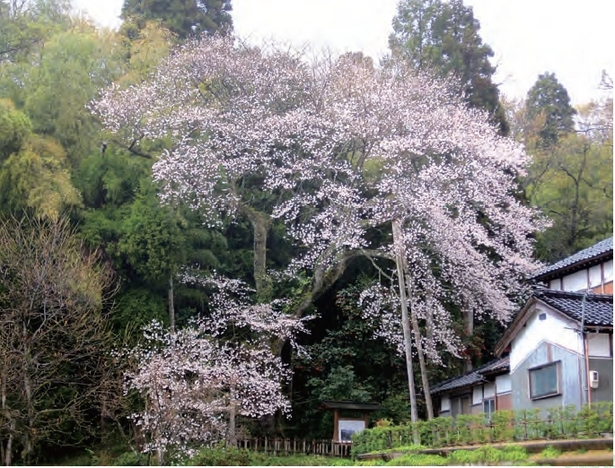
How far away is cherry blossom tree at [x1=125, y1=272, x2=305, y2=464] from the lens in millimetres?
14180

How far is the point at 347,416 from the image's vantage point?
54.3ft


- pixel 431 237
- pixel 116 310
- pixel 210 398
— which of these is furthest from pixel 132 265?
pixel 431 237

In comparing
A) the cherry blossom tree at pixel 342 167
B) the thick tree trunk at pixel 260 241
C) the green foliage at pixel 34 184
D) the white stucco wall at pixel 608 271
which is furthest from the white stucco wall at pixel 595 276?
the green foliage at pixel 34 184

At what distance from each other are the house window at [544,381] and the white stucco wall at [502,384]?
2.59 m

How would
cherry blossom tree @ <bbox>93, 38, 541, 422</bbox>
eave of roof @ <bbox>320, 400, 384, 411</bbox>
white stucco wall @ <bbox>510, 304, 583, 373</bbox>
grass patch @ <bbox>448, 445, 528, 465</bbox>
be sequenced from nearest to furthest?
grass patch @ <bbox>448, 445, 528, 465</bbox>
white stucco wall @ <bbox>510, 304, 583, 373</bbox>
eave of roof @ <bbox>320, 400, 384, 411</bbox>
cherry blossom tree @ <bbox>93, 38, 541, 422</bbox>

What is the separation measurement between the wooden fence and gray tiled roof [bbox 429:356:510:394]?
267cm

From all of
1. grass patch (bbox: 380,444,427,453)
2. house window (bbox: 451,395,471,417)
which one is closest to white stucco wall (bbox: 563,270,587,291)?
house window (bbox: 451,395,471,417)

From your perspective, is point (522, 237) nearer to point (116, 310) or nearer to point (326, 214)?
point (326, 214)

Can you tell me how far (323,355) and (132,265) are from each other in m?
4.99

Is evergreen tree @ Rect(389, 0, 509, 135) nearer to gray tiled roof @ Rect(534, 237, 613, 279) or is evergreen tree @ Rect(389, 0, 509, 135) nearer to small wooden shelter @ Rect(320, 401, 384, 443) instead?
gray tiled roof @ Rect(534, 237, 613, 279)

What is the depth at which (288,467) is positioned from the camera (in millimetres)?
14273

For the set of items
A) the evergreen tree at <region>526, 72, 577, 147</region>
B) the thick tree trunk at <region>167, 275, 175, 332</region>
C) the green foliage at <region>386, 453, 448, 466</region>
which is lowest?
the green foliage at <region>386, 453, 448, 466</region>

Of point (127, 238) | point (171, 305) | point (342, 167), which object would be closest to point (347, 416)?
point (171, 305)

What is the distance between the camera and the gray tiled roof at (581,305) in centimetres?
1104
